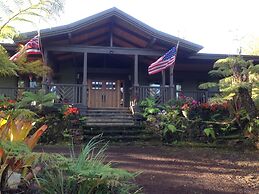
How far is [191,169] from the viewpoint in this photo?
24.6ft

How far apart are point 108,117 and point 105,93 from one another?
186 inches

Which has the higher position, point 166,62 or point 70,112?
point 166,62

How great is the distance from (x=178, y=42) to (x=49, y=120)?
288 inches

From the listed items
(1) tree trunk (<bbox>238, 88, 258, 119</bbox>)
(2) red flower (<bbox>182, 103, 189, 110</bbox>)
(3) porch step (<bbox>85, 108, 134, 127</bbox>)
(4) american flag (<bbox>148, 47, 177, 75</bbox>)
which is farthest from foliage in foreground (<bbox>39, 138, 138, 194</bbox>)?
Result: (4) american flag (<bbox>148, 47, 177, 75</bbox>)

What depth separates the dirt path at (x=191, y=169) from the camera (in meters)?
5.86

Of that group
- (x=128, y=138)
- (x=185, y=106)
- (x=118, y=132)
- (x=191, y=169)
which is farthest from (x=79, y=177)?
(x=185, y=106)

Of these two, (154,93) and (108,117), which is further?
(154,93)

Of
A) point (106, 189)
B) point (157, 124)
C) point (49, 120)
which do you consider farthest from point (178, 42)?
point (106, 189)

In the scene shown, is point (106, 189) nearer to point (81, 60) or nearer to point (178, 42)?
point (178, 42)

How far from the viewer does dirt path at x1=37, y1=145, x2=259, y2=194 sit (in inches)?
231

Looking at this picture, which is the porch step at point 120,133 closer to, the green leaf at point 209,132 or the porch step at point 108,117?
the porch step at point 108,117

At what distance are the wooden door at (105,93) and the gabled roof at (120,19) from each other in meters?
4.45

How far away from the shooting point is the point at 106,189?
3.69 m

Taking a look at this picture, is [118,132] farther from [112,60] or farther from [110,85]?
[112,60]
